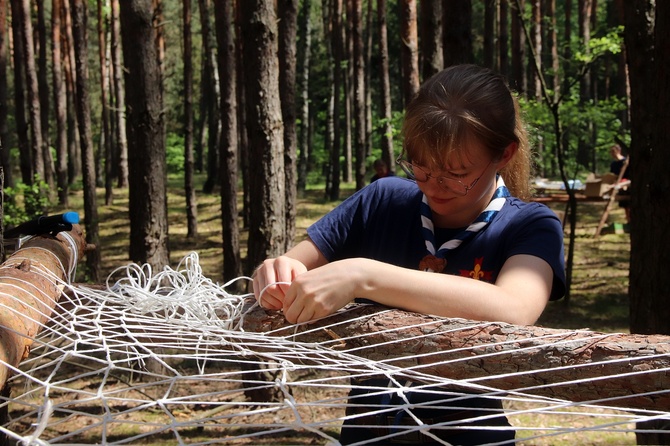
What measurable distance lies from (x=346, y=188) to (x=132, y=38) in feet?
46.7

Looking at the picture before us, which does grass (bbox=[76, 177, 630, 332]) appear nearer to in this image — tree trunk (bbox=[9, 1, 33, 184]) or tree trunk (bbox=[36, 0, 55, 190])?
tree trunk (bbox=[36, 0, 55, 190])

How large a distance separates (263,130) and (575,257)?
7.34 meters

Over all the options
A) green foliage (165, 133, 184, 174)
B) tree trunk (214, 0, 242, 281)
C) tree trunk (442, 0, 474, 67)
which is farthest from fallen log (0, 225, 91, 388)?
green foliage (165, 133, 184, 174)

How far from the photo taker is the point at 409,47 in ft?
30.8

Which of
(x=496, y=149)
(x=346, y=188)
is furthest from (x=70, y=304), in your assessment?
(x=346, y=188)

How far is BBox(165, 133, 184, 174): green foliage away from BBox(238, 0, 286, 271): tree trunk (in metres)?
23.8

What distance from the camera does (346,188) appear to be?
19906 mm

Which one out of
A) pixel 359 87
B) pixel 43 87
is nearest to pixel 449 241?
pixel 359 87

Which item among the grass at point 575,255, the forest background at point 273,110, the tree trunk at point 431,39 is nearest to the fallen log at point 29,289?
the forest background at point 273,110

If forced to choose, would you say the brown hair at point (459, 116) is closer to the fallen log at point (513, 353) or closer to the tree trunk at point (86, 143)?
the fallen log at point (513, 353)

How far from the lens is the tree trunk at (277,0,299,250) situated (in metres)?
8.84

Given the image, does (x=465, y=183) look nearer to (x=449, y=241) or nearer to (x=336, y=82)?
(x=449, y=241)

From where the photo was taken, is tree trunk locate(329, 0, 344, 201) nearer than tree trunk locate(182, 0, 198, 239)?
No

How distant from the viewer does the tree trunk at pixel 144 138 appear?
5.77 metres
